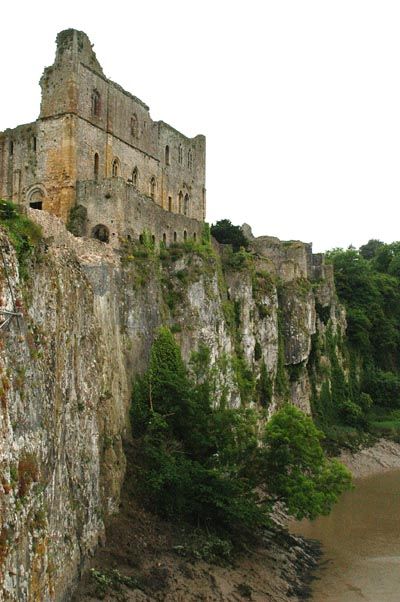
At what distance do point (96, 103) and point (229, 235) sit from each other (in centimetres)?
2248

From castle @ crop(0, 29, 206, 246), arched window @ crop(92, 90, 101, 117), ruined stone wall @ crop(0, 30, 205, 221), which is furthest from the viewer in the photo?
arched window @ crop(92, 90, 101, 117)

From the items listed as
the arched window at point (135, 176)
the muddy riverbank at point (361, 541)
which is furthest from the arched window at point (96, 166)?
the muddy riverbank at point (361, 541)

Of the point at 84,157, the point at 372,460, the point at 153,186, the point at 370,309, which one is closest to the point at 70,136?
the point at 84,157

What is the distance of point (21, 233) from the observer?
70.7ft

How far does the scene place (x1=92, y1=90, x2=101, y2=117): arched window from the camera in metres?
44.8

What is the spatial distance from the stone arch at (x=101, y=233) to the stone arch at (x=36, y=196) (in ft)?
16.3

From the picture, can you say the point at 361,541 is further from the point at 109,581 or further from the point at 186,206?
the point at 186,206

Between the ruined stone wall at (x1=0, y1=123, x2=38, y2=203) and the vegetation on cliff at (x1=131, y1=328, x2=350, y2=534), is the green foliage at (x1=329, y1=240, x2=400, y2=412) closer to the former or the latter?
the vegetation on cliff at (x1=131, y1=328, x2=350, y2=534)

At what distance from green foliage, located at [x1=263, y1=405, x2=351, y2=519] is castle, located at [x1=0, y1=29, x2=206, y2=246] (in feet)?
45.9

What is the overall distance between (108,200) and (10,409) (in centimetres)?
2351

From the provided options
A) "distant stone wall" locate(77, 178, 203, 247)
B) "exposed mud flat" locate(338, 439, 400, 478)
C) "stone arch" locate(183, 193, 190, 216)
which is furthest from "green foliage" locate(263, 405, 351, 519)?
"stone arch" locate(183, 193, 190, 216)

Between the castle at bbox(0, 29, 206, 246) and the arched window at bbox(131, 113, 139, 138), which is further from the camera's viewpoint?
the arched window at bbox(131, 113, 139, 138)

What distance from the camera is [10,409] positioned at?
59.2 ft

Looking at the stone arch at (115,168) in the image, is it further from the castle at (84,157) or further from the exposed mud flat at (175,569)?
the exposed mud flat at (175,569)
